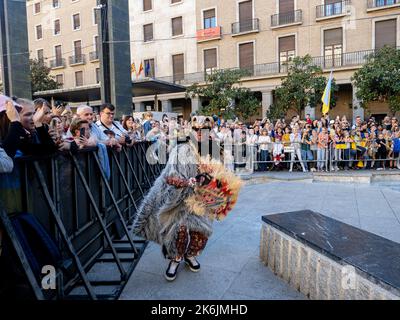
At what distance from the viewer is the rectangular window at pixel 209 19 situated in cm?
2936

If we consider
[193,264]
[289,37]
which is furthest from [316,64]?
[193,264]

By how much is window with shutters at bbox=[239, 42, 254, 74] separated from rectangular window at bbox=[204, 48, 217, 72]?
2.38 meters

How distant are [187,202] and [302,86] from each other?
18247mm

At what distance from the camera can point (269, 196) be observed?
7566 mm

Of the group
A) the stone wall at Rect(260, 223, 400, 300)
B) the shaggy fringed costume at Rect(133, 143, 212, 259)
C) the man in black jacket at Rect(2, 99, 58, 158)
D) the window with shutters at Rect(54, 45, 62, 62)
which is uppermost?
the window with shutters at Rect(54, 45, 62, 62)

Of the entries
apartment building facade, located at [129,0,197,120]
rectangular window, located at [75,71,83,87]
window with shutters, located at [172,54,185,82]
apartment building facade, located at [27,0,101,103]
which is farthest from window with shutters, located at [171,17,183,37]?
rectangular window, located at [75,71,83,87]

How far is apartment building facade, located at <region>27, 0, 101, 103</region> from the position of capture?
119 feet

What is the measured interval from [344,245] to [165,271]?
Result: 6.04 feet

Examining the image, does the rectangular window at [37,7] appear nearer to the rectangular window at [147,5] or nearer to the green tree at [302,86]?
the rectangular window at [147,5]

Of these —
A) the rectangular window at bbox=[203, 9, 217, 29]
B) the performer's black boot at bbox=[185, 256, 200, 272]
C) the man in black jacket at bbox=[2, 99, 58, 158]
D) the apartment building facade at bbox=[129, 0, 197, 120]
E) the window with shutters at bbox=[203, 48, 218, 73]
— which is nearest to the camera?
the man in black jacket at bbox=[2, 99, 58, 158]

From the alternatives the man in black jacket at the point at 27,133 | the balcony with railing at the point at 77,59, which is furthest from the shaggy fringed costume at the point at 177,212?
the balcony with railing at the point at 77,59

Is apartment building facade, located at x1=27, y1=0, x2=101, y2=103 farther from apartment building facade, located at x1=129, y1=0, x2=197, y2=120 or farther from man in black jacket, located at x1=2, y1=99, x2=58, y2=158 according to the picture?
man in black jacket, located at x1=2, y1=99, x2=58, y2=158

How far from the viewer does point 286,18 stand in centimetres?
2623
